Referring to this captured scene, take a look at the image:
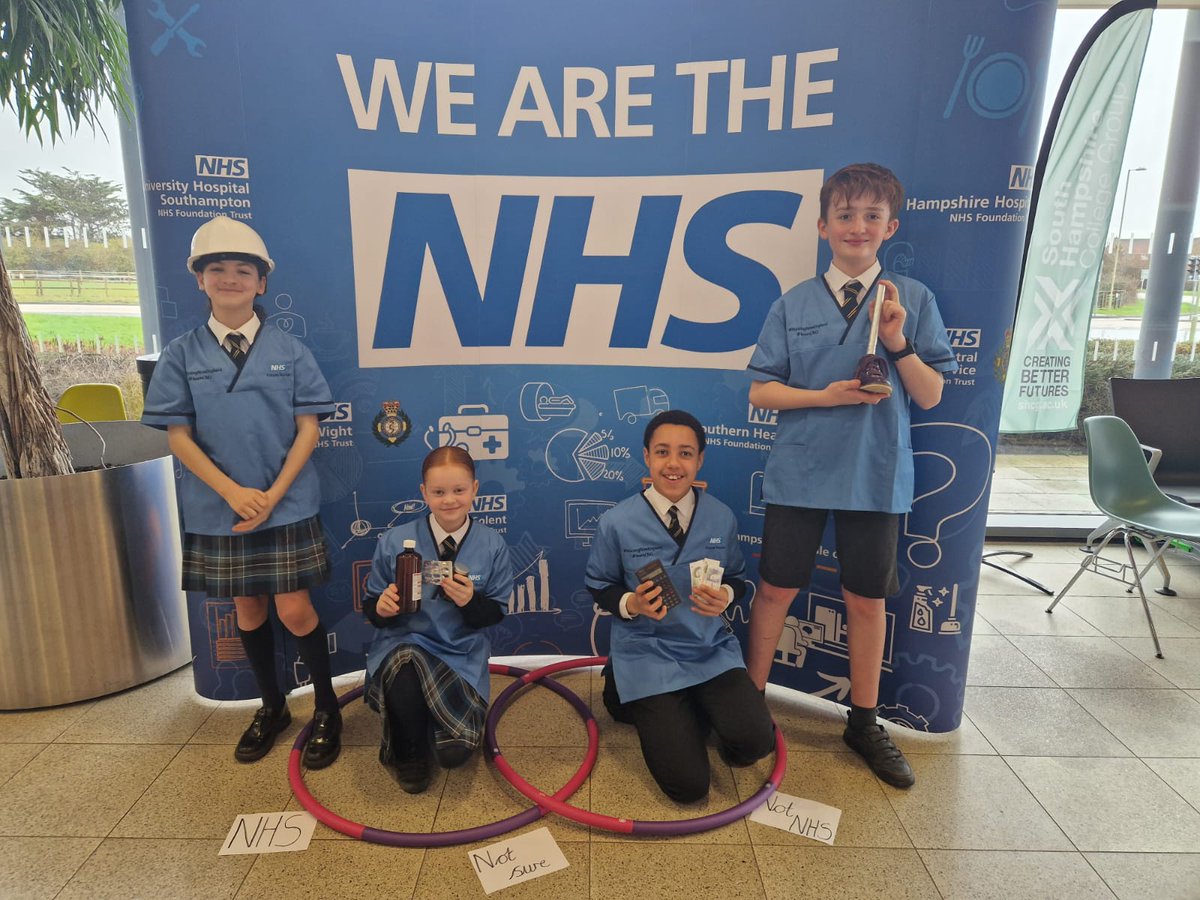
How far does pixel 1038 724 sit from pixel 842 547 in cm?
121

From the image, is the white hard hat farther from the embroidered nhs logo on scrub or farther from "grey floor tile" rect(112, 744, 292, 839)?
"grey floor tile" rect(112, 744, 292, 839)

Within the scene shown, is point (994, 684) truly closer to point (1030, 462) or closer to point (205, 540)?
point (1030, 462)

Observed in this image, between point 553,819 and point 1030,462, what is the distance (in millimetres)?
4651

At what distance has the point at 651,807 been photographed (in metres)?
2.09

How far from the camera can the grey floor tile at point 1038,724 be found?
246 cm

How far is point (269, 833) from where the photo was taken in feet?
6.44

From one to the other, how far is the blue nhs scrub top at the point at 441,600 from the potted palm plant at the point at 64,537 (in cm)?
120

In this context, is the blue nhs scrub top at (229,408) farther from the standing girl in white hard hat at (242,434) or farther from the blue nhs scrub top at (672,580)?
the blue nhs scrub top at (672,580)

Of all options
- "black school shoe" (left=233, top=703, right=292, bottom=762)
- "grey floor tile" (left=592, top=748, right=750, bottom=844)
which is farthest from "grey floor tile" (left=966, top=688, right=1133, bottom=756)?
"black school shoe" (left=233, top=703, right=292, bottom=762)

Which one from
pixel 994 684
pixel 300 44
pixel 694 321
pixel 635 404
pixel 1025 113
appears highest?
pixel 300 44

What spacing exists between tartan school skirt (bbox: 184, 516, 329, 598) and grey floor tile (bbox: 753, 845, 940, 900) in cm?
168

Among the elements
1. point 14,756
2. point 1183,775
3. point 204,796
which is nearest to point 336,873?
point 204,796

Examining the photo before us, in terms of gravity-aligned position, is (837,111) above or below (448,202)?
above

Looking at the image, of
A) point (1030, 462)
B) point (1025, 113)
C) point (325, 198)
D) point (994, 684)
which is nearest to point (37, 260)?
point (325, 198)
